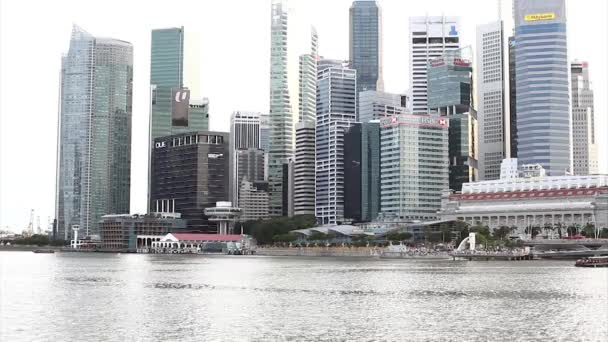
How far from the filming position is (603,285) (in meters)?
103

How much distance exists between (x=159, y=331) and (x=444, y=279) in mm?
63896

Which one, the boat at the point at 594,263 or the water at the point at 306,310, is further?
the boat at the point at 594,263

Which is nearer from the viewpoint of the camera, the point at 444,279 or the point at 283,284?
the point at 283,284

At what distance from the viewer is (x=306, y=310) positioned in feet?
239

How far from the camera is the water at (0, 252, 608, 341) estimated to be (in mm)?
58406

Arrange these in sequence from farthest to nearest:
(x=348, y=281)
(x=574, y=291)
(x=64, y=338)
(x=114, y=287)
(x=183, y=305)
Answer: (x=348, y=281) < (x=114, y=287) < (x=574, y=291) < (x=183, y=305) < (x=64, y=338)

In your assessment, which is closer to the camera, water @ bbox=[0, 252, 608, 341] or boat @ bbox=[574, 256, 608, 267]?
water @ bbox=[0, 252, 608, 341]

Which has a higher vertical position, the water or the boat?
the boat

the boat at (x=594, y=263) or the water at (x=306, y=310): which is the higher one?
the boat at (x=594, y=263)

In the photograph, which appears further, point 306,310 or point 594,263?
point 594,263

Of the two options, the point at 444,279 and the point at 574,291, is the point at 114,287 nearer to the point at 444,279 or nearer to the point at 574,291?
the point at 444,279

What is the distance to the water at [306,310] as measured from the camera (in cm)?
5841

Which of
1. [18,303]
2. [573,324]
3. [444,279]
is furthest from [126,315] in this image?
[444,279]

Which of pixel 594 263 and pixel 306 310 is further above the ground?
pixel 594 263
